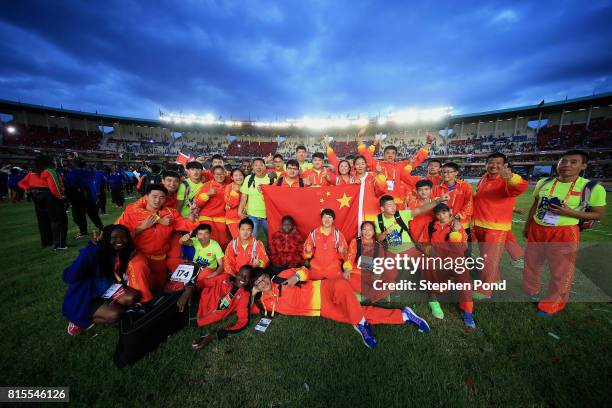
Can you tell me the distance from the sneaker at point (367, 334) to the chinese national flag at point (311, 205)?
189cm

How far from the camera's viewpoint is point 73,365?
2520 millimetres

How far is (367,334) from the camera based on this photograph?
9.45 ft

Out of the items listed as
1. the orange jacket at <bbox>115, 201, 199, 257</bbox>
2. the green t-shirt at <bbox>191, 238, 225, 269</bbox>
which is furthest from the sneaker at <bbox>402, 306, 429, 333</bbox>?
the orange jacket at <bbox>115, 201, 199, 257</bbox>

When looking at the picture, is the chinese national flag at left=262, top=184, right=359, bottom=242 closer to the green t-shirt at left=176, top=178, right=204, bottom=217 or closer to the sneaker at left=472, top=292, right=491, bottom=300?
the green t-shirt at left=176, top=178, right=204, bottom=217

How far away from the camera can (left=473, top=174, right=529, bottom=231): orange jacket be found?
368cm

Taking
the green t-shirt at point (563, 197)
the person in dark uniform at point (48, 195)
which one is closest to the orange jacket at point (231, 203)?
the person in dark uniform at point (48, 195)

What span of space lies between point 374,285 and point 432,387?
1539 millimetres

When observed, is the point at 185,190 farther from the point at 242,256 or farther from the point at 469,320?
the point at 469,320

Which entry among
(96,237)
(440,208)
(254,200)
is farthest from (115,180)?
(440,208)

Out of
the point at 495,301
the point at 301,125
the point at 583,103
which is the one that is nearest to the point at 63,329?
the point at 495,301

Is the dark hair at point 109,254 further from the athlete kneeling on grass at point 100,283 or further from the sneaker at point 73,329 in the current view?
the sneaker at point 73,329

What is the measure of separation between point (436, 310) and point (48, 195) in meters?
9.05

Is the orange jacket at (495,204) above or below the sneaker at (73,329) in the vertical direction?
above

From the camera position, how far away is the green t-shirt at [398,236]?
12.9 ft
